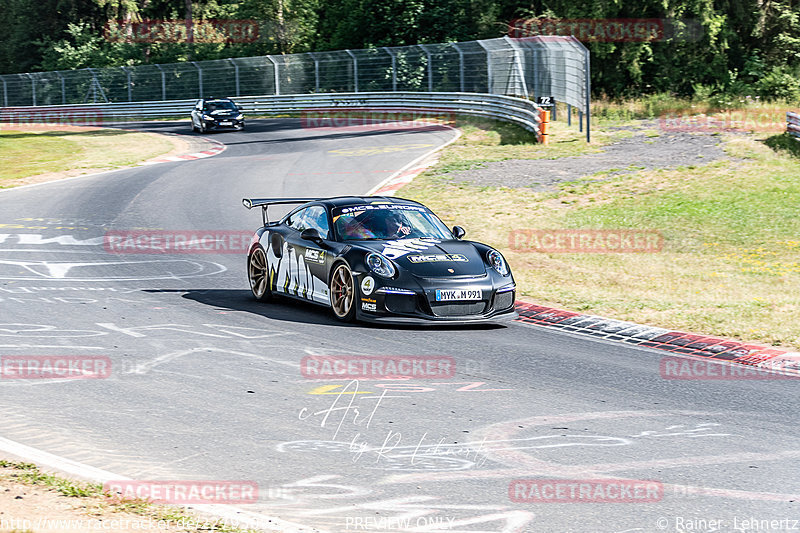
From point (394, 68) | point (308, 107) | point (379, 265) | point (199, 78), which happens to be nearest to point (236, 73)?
point (199, 78)

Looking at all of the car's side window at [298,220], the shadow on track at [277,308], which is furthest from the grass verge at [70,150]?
the car's side window at [298,220]

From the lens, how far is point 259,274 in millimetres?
13094

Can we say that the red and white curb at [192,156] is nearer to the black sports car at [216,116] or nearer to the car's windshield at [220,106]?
the black sports car at [216,116]

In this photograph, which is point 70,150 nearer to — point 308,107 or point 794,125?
point 308,107

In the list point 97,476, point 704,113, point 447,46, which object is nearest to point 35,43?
point 447,46

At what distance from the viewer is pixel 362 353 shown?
32.6 ft

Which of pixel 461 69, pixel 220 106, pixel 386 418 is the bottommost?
pixel 386 418

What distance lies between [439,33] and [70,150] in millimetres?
20897

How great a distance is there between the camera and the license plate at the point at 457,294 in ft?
36.2

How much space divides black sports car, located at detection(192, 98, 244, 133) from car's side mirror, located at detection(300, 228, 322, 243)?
3067 cm

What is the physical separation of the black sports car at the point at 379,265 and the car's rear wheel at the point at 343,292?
0.04 ft

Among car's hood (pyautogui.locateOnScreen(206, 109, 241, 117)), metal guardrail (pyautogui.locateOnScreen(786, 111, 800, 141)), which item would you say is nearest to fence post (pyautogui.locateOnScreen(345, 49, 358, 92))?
car's hood (pyautogui.locateOnScreen(206, 109, 241, 117))

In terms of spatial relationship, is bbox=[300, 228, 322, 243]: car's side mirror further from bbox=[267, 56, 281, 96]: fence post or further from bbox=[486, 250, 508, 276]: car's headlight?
bbox=[267, 56, 281, 96]: fence post

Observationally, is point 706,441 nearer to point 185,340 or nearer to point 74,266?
point 185,340
